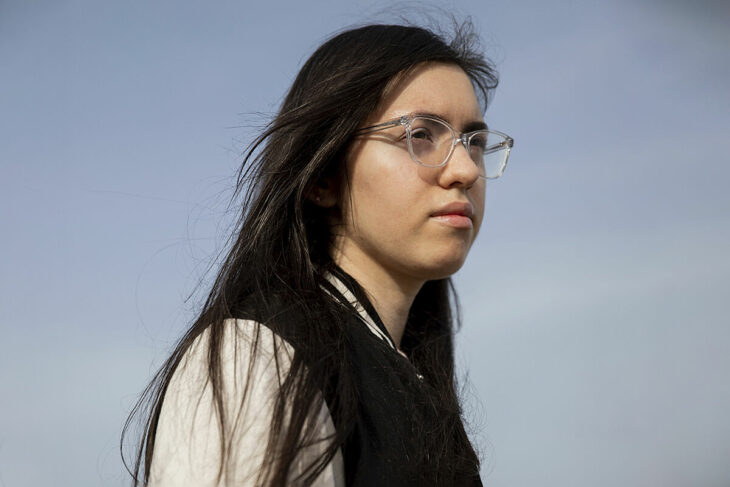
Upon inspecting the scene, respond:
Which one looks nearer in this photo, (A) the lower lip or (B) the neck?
(A) the lower lip

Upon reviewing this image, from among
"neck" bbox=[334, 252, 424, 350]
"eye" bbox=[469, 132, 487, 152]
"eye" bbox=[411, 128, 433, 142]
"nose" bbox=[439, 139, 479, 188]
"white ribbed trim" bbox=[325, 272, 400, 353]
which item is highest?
"eye" bbox=[469, 132, 487, 152]

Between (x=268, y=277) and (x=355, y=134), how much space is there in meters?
0.60

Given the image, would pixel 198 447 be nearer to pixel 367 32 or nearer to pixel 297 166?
pixel 297 166

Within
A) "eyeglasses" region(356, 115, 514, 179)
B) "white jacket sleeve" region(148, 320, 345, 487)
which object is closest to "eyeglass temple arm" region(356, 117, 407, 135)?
"eyeglasses" region(356, 115, 514, 179)

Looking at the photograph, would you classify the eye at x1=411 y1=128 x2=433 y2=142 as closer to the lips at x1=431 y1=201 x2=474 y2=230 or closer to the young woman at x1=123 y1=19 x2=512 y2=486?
the young woman at x1=123 y1=19 x2=512 y2=486

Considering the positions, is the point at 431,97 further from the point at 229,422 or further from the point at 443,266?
the point at 229,422

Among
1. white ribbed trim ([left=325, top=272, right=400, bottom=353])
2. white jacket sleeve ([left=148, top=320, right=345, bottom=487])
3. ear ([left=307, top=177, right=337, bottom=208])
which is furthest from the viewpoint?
ear ([left=307, top=177, right=337, bottom=208])

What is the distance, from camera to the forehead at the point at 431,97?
2.71 meters

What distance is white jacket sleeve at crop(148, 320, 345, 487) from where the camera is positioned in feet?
6.18

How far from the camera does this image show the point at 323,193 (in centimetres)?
280

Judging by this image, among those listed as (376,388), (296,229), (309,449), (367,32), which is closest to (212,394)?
(309,449)

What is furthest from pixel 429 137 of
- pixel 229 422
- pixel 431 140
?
pixel 229 422

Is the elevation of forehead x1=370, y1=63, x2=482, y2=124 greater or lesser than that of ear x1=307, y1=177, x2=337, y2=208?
greater

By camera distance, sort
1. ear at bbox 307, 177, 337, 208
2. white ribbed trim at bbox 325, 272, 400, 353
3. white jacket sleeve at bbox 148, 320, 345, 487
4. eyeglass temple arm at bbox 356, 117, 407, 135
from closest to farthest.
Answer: white jacket sleeve at bbox 148, 320, 345, 487
white ribbed trim at bbox 325, 272, 400, 353
eyeglass temple arm at bbox 356, 117, 407, 135
ear at bbox 307, 177, 337, 208
